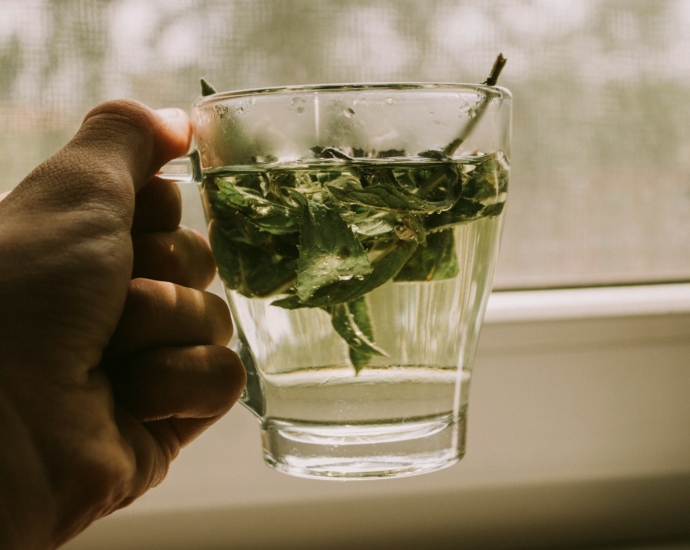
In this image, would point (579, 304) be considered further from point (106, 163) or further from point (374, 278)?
point (106, 163)

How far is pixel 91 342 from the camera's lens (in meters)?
0.49

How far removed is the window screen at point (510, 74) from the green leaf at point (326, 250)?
0.33m

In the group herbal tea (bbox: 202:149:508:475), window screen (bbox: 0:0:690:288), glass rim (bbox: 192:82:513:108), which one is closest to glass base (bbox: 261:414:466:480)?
herbal tea (bbox: 202:149:508:475)

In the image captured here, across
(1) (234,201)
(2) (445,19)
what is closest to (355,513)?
(1) (234,201)

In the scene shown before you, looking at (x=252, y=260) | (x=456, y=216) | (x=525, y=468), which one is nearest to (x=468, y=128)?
(x=456, y=216)

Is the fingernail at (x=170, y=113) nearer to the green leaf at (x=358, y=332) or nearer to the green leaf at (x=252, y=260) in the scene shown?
the green leaf at (x=252, y=260)

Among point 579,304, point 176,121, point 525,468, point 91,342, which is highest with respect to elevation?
point 176,121

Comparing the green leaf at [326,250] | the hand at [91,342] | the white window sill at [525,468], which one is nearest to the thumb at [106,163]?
the hand at [91,342]

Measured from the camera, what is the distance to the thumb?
1.63 feet

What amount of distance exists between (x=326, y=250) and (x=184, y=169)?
0.49 ft

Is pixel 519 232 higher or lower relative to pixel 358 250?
lower

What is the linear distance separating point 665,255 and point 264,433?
1.66 ft

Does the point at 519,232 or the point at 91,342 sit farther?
the point at 519,232

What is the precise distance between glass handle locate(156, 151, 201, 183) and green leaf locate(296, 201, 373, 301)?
0.39 ft
